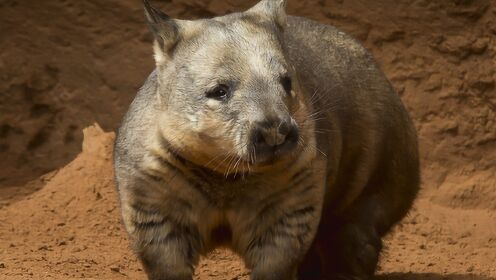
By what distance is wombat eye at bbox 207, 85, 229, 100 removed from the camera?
4727 mm

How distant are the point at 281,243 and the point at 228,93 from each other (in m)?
0.73

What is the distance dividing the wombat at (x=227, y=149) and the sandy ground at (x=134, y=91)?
2.09 metres

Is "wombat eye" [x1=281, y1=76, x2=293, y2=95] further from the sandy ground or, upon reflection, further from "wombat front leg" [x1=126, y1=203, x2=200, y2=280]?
the sandy ground

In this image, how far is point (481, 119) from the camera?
777cm

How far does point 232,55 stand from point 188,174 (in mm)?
524

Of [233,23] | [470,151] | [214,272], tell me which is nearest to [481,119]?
[470,151]

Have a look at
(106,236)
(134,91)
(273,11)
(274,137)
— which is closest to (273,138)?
(274,137)

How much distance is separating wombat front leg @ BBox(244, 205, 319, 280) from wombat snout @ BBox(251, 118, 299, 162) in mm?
535

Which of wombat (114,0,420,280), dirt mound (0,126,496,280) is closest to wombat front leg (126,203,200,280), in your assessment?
wombat (114,0,420,280)

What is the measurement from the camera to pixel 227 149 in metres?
4.68

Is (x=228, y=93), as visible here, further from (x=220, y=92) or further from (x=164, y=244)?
(x=164, y=244)

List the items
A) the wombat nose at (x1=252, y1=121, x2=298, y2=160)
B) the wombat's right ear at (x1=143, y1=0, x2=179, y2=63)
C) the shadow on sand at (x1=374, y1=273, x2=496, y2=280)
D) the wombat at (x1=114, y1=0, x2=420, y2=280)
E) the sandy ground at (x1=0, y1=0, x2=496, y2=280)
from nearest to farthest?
1. the wombat nose at (x1=252, y1=121, x2=298, y2=160)
2. the wombat at (x1=114, y1=0, x2=420, y2=280)
3. the wombat's right ear at (x1=143, y1=0, x2=179, y2=63)
4. the shadow on sand at (x1=374, y1=273, x2=496, y2=280)
5. the sandy ground at (x1=0, y1=0, x2=496, y2=280)

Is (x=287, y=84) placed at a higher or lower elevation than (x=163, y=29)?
lower

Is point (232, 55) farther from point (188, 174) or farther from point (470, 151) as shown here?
point (470, 151)
